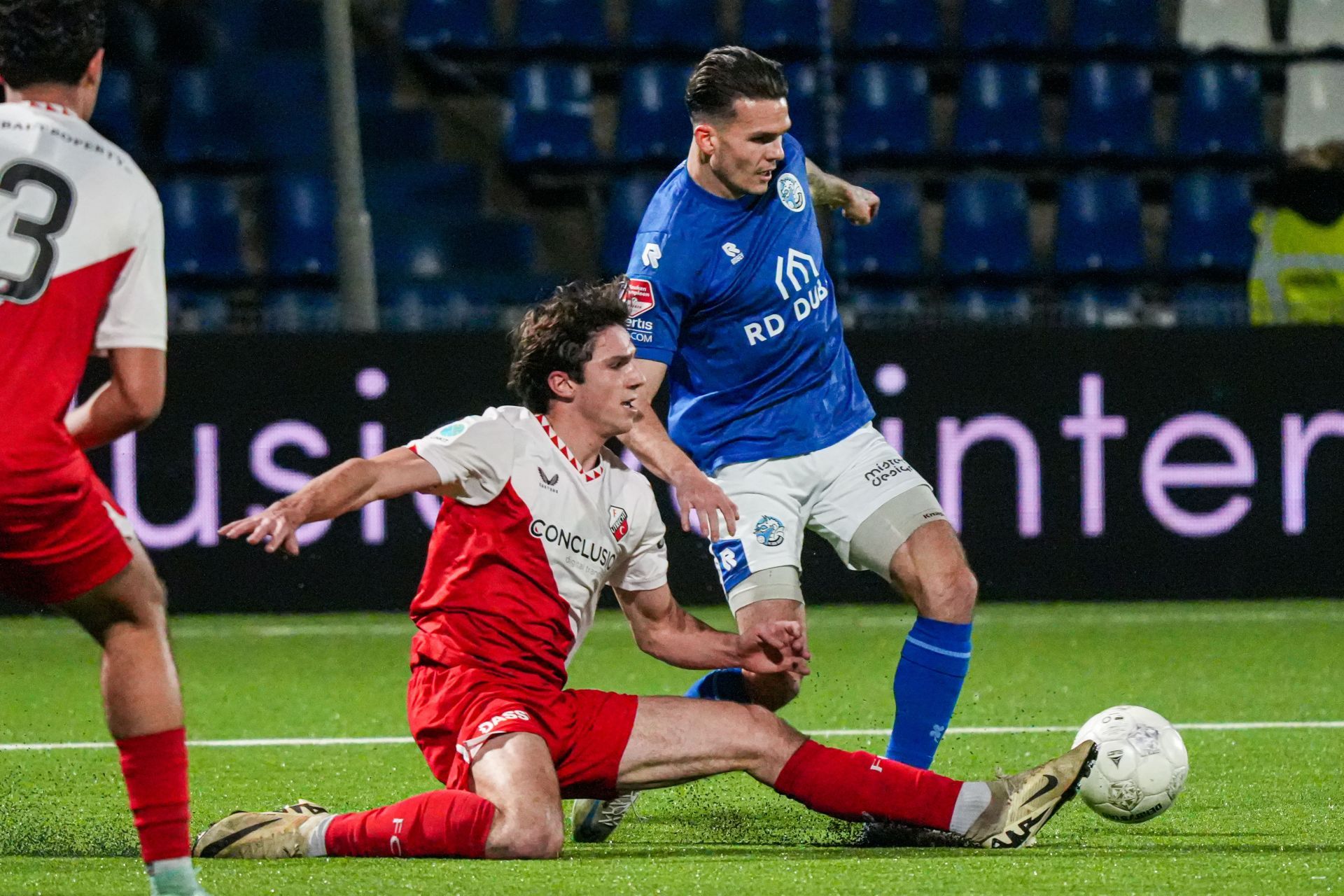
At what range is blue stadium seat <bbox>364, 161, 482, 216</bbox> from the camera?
12.1 m

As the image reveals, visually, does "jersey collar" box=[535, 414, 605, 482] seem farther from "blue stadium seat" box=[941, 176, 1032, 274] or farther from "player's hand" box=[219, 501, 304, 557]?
"blue stadium seat" box=[941, 176, 1032, 274]

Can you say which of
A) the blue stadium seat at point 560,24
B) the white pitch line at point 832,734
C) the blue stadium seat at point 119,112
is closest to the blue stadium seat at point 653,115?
the blue stadium seat at point 560,24

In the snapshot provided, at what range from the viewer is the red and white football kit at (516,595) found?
13.3 feet

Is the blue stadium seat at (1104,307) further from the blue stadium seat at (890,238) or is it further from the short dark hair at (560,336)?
the short dark hair at (560,336)

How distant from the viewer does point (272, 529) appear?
11.0 feet

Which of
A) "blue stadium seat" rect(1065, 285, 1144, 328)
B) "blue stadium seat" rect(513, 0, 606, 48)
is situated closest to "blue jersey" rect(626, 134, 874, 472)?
"blue stadium seat" rect(1065, 285, 1144, 328)

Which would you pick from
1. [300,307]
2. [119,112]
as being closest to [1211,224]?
[300,307]

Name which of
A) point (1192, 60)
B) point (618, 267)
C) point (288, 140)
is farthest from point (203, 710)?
point (1192, 60)

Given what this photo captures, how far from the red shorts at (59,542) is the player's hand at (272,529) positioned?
19cm

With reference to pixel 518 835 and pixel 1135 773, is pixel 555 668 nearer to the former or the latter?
pixel 518 835

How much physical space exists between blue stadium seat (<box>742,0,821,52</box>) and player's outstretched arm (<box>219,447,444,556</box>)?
880 centimetres

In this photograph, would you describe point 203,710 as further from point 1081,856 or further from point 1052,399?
point 1052,399

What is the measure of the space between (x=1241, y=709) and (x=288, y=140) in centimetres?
775

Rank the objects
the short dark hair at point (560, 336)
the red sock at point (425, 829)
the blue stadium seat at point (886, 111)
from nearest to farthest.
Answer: the red sock at point (425, 829)
the short dark hair at point (560, 336)
the blue stadium seat at point (886, 111)
